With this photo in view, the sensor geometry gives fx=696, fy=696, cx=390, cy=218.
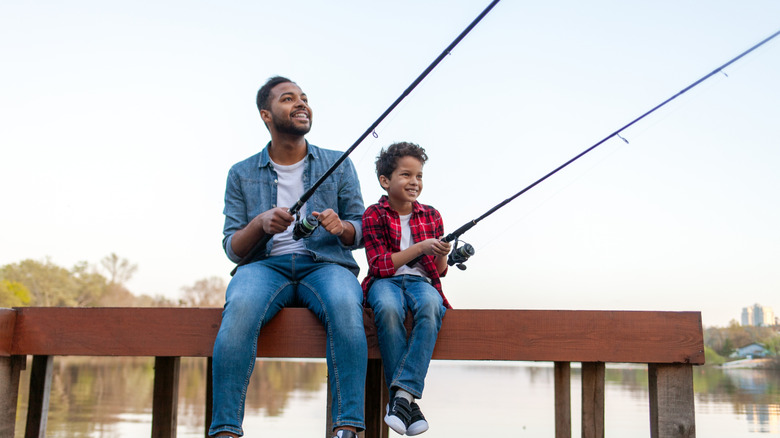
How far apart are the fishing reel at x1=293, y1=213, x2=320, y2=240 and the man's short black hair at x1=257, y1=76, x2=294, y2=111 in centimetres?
62

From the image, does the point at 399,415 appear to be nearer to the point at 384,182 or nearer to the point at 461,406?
the point at 384,182

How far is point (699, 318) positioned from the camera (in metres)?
2.40

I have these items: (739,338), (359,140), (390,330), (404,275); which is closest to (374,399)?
(404,275)

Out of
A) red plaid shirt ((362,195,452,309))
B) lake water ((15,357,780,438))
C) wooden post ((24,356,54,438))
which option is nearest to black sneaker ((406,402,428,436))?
red plaid shirt ((362,195,452,309))

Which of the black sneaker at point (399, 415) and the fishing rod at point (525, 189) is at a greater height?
the fishing rod at point (525, 189)

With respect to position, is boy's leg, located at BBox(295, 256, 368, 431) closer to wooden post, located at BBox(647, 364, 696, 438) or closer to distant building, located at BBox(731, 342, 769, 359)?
wooden post, located at BBox(647, 364, 696, 438)

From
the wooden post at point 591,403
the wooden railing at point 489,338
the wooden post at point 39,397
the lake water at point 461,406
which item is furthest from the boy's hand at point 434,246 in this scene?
the lake water at point 461,406

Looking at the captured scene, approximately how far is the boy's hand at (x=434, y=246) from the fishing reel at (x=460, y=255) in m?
0.04

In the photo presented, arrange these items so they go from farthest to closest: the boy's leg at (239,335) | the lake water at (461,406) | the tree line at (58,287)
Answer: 1. the tree line at (58,287)
2. the lake water at (461,406)
3. the boy's leg at (239,335)

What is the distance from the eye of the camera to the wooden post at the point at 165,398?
9.64 feet

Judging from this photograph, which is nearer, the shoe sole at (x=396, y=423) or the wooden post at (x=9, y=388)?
the shoe sole at (x=396, y=423)

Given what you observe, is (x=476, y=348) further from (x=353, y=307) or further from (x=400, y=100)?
(x=400, y=100)

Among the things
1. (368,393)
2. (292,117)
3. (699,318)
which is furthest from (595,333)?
(292,117)

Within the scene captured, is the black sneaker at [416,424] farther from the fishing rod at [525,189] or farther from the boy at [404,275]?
the fishing rod at [525,189]
